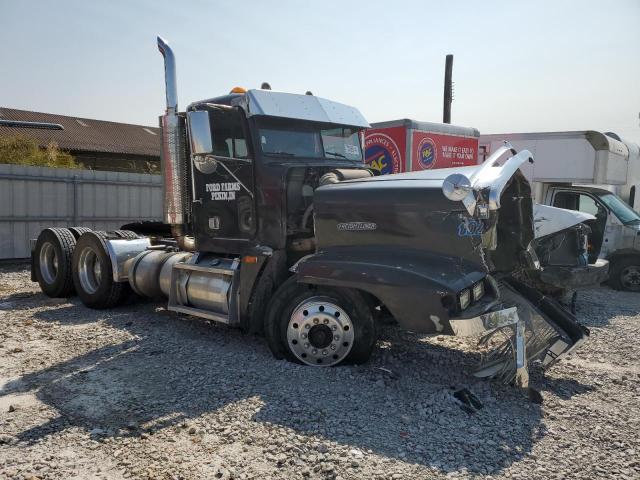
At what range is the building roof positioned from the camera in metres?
29.9

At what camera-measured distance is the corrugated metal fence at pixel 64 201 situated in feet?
39.3

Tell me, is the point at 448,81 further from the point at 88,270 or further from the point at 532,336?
the point at 532,336

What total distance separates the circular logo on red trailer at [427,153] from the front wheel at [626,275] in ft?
14.1

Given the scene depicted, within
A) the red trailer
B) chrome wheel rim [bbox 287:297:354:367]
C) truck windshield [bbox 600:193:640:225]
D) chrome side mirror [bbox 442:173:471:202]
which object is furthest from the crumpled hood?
the red trailer

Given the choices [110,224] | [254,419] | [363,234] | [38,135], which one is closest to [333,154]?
[363,234]

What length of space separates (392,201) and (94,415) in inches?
113

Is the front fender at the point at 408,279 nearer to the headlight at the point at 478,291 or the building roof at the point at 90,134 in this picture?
the headlight at the point at 478,291

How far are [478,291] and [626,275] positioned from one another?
7090 millimetres

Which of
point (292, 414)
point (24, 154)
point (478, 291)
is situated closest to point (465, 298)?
point (478, 291)

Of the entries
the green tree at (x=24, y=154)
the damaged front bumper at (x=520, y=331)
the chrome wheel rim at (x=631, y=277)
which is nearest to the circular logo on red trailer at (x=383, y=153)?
the chrome wheel rim at (x=631, y=277)

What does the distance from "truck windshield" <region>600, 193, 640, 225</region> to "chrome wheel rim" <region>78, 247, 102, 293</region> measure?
8.98 meters

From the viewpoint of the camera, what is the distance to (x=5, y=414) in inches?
157

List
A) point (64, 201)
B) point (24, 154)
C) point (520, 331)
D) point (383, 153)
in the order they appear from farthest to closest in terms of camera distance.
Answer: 1. point (24, 154)
2. point (64, 201)
3. point (383, 153)
4. point (520, 331)

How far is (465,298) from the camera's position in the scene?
4199 mm
